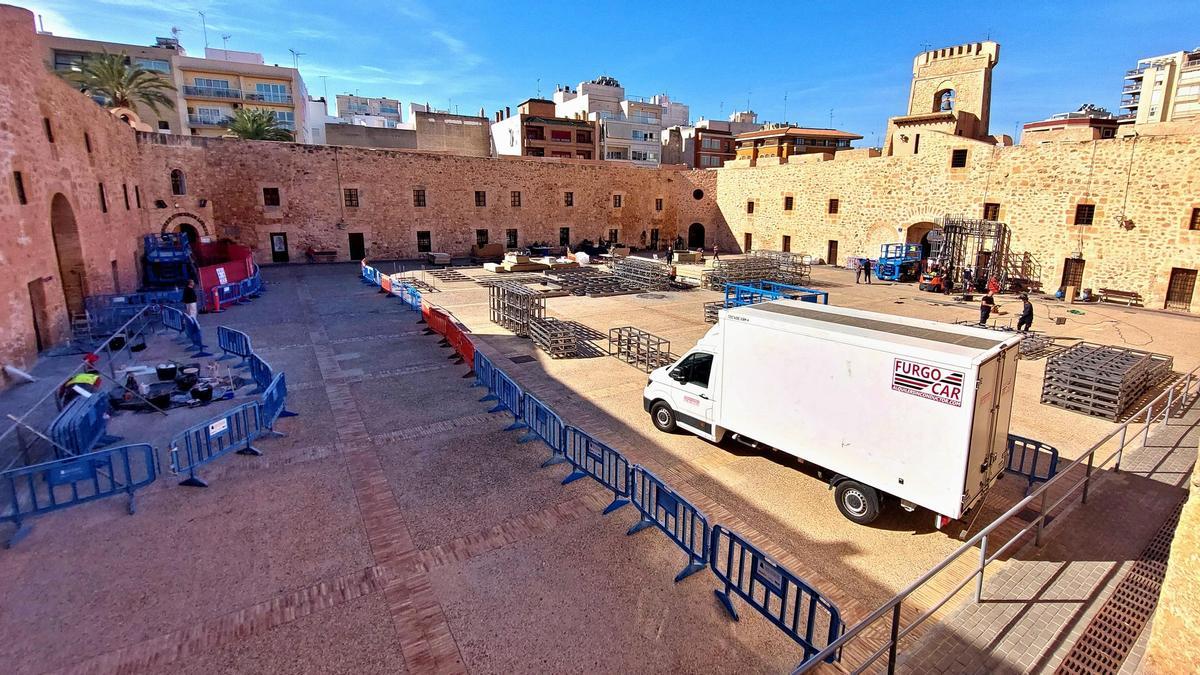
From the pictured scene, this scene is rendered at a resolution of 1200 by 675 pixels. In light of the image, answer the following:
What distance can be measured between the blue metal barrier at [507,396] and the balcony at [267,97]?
5640cm

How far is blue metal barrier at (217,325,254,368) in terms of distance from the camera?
46.7 ft

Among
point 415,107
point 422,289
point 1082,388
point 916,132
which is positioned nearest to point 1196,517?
point 1082,388

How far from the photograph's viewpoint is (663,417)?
34.3 ft

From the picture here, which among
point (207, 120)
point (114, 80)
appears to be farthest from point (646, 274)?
point (207, 120)

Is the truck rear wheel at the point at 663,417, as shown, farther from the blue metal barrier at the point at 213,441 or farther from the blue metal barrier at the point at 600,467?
the blue metal barrier at the point at 213,441

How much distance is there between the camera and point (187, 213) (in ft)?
103

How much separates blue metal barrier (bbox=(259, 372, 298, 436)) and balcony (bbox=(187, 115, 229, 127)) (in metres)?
53.6

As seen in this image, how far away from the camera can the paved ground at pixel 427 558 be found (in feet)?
17.8

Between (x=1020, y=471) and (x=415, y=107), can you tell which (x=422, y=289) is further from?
→ (x=415, y=107)

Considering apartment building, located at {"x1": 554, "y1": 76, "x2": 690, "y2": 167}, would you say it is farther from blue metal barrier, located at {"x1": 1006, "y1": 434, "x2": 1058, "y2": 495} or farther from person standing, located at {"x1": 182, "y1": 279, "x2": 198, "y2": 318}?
blue metal barrier, located at {"x1": 1006, "y1": 434, "x2": 1058, "y2": 495}

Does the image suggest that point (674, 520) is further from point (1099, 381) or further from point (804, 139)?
point (804, 139)

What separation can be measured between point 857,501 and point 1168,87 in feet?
279

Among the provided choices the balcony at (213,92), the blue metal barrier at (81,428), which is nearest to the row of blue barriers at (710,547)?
the blue metal barrier at (81,428)

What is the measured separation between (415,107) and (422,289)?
59523 millimetres
